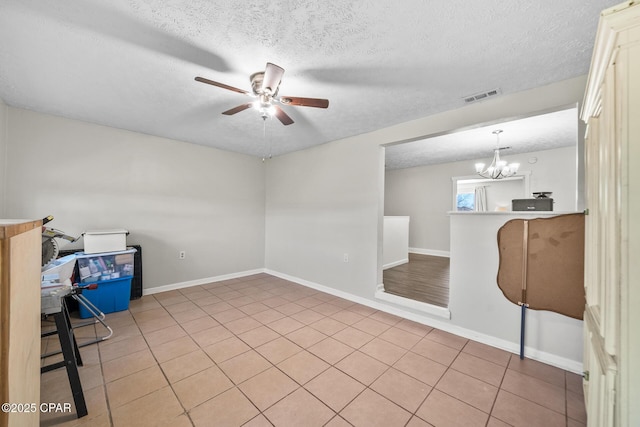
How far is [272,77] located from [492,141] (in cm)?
438

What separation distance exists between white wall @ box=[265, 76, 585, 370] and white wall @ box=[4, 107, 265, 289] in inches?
24.8

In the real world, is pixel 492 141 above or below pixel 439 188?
above

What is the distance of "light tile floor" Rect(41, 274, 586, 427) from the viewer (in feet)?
4.72

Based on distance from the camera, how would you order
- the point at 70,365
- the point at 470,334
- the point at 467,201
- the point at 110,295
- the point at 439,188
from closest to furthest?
the point at 70,365 → the point at 470,334 → the point at 110,295 → the point at 439,188 → the point at 467,201

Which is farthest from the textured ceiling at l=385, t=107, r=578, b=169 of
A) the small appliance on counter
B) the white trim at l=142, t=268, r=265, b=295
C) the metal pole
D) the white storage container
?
the white storage container

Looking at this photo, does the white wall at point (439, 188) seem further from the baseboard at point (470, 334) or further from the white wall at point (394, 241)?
the baseboard at point (470, 334)

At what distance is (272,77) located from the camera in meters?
1.61

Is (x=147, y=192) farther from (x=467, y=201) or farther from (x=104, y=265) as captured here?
(x=467, y=201)

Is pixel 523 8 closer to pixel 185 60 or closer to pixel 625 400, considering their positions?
pixel 625 400

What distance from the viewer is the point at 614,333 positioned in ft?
2.51

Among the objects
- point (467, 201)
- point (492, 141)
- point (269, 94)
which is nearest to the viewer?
point (269, 94)

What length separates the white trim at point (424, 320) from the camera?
6.36 feet

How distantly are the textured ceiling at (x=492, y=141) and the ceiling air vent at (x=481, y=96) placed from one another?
52 centimetres

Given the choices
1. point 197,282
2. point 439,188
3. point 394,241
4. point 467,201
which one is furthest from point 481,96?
point 467,201
